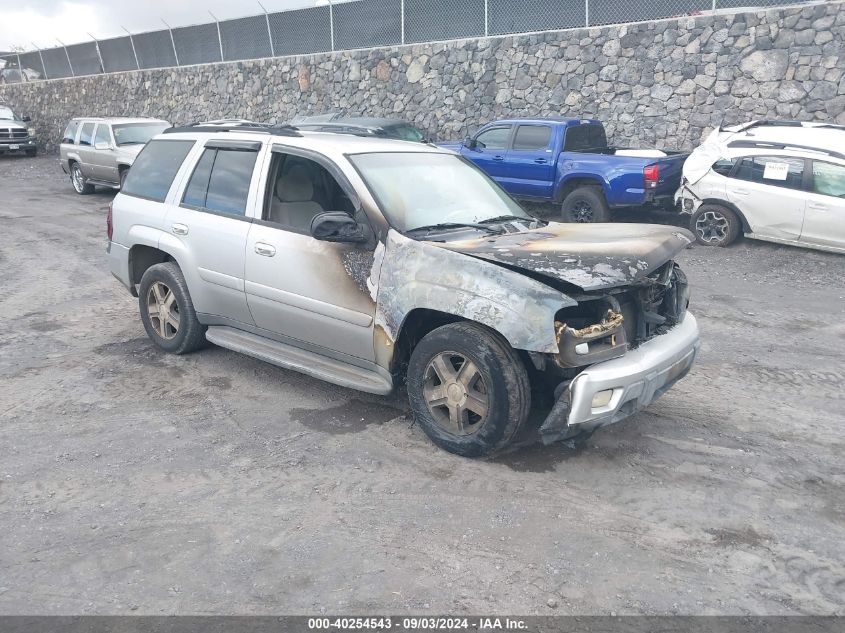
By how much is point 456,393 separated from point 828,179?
8120 mm

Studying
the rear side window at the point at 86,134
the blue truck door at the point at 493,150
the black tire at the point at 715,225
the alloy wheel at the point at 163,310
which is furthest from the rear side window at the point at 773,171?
the rear side window at the point at 86,134

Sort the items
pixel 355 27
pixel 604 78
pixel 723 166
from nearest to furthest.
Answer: pixel 723 166 < pixel 604 78 < pixel 355 27

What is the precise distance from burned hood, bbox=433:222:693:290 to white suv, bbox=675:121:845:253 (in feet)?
20.9

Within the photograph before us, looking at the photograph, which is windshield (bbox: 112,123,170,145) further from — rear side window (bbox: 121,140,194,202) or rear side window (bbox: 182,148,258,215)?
rear side window (bbox: 182,148,258,215)

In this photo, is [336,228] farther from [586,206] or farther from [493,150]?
[493,150]

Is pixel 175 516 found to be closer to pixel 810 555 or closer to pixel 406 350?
pixel 406 350

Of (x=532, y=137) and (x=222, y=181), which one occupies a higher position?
(x=222, y=181)

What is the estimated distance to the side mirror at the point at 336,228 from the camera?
4.56m

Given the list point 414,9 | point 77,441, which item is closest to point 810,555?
point 77,441

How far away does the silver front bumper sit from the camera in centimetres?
392

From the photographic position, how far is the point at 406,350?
15.4ft

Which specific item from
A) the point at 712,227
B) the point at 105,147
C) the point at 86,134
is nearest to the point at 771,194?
the point at 712,227

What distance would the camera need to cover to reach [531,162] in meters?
12.6

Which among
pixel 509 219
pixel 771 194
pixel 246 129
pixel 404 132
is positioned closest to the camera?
pixel 509 219
